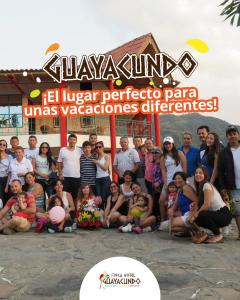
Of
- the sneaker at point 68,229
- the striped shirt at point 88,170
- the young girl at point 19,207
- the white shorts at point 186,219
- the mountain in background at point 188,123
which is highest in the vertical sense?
the mountain in background at point 188,123

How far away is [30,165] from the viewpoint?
764 cm

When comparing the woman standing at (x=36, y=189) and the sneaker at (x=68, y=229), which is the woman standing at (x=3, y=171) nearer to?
the woman standing at (x=36, y=189)

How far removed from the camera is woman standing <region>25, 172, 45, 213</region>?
7438 mm

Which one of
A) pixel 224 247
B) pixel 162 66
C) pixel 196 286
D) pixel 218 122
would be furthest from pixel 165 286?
pixel 218 122

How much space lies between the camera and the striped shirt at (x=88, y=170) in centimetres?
779

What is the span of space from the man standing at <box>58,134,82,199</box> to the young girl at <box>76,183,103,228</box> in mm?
296

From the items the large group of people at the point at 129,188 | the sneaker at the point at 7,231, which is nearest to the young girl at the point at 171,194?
the large group of people at the point at 129,188

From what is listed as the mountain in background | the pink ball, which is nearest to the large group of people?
the pink ball

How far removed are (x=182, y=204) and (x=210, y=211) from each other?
0.67m

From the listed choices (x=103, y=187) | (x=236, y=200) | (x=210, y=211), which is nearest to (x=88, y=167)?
(x=103, y=187)

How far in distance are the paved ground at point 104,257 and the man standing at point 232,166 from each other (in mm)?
653

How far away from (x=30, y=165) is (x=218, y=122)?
155 metres

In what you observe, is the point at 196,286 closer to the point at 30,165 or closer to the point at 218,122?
the point at 30,165

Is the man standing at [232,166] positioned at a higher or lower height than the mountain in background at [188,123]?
lower
